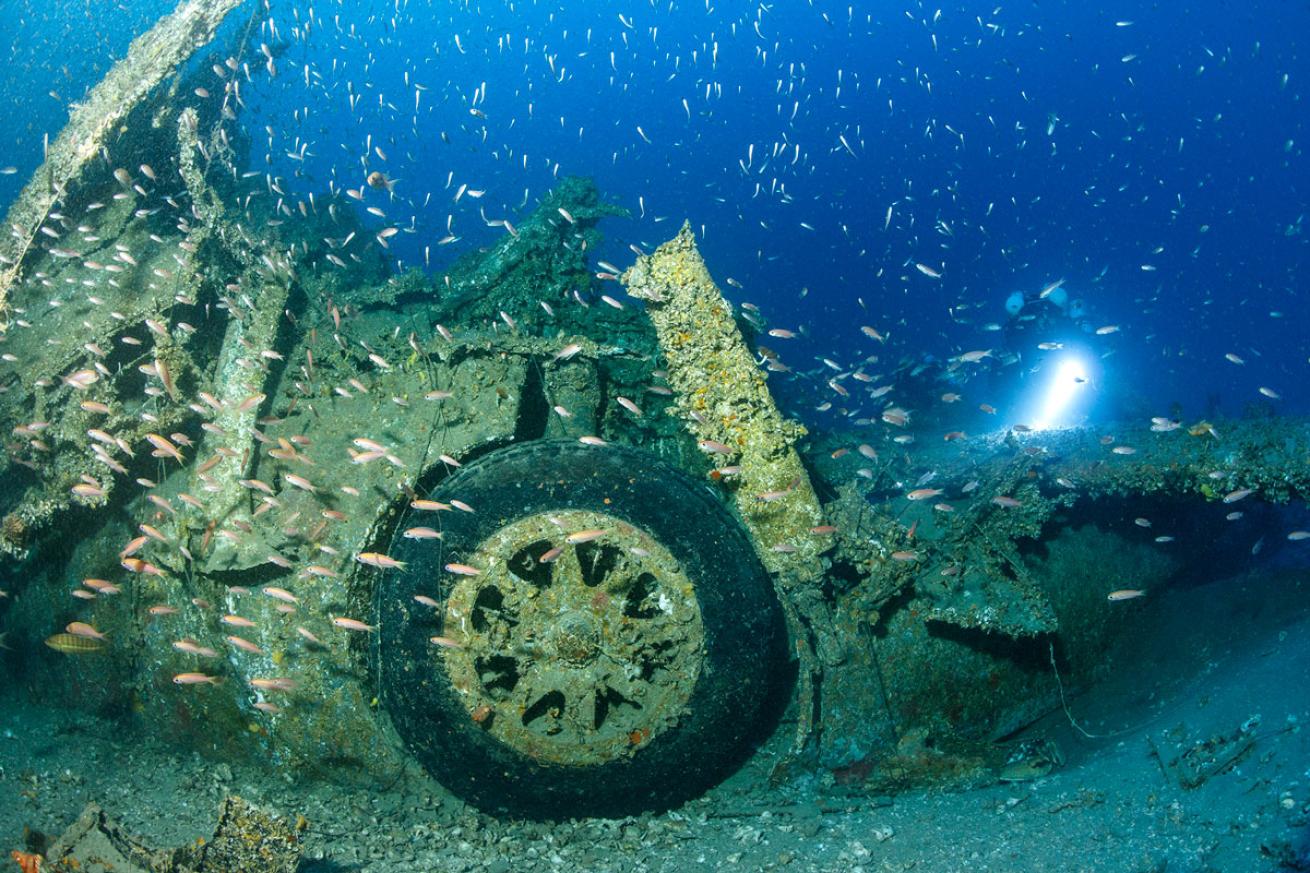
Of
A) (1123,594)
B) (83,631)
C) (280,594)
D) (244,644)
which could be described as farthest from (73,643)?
(1123,594)

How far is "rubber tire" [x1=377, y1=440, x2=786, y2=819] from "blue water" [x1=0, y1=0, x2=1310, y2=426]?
70920mm

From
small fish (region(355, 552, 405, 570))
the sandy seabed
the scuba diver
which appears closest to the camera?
the sandy seabed

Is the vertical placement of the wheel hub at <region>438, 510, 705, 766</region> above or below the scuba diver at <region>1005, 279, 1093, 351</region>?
below

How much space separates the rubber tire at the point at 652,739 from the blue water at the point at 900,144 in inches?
2792

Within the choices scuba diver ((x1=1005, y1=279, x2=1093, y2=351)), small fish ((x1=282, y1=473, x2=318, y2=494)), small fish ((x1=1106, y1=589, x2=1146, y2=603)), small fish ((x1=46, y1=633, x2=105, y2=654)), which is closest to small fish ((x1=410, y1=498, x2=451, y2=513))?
small fish ((x1=282, y1=473, x2=318, y2=494))

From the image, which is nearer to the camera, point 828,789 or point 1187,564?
point 828,789

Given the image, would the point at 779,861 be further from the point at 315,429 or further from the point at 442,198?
the point at 442,198

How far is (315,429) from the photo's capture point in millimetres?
5578

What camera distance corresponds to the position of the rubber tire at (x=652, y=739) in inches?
163

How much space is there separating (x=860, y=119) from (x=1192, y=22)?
64.9 meters

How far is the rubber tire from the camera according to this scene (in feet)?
13.6

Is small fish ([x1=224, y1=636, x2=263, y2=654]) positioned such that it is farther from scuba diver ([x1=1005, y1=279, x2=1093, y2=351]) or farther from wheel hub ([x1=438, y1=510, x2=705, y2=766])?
scuba diver ([x1=1005, y1=279, x2=1093, y2=351])

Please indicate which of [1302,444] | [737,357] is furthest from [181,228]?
[1302,444]

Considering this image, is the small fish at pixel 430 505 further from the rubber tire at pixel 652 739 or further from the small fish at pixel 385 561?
the small fish at pixel 385 561
